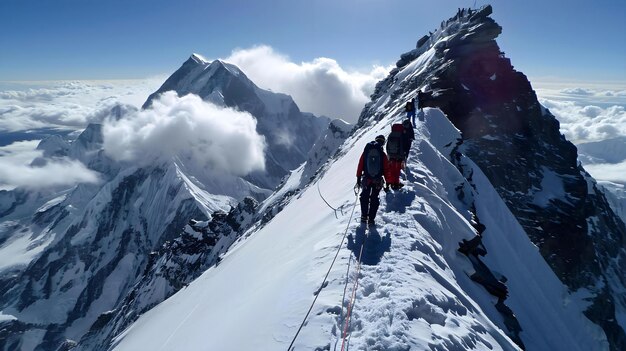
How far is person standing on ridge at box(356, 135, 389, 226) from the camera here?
13.1 meters

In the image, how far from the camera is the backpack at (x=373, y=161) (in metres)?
13.2

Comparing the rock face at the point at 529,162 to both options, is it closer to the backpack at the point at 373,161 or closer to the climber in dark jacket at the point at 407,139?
the climber in dark jacket at the point at 407,139

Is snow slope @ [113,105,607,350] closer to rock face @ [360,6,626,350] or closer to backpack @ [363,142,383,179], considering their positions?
backpack @ [363,142,383,179]

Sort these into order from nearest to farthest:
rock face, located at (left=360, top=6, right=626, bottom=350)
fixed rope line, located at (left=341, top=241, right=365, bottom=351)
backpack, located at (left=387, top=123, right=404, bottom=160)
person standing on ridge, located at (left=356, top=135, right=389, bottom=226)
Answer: fixed rope line, located at (left=341, top=241, right=365, bottom=351)
person standing on ridge, located at (left=356, top=135, right=389, bottom=226)
backpack, located at (left=387, top=123, right=404, bottom=160)
rock face, located at (left=360, top=6, right=626, bottom=350)

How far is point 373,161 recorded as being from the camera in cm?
1340

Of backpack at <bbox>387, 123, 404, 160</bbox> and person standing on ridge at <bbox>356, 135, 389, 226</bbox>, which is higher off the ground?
backpack at <bbox>387, 123, 404, 160</bbox>

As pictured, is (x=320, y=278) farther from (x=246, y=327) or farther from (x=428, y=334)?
(x=428, y=334)

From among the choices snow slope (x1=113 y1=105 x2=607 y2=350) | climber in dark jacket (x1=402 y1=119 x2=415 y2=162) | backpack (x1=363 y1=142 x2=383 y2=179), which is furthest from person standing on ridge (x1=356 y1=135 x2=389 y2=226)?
climber in dark jacket (x1=402 y1=119 x2=415 y2=162)

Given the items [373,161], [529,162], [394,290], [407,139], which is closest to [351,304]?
[394,290]

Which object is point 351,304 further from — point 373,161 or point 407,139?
point 407,139

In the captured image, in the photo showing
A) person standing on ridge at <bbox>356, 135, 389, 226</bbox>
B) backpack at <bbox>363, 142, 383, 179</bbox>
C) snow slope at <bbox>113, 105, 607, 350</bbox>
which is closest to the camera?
snow slope at <bbox>113, 105, 607, 350</bbox>

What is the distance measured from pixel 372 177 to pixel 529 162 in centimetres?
4945

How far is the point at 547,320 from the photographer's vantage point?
20.7m

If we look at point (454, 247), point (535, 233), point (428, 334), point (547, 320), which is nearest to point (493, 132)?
point (535, 233)
